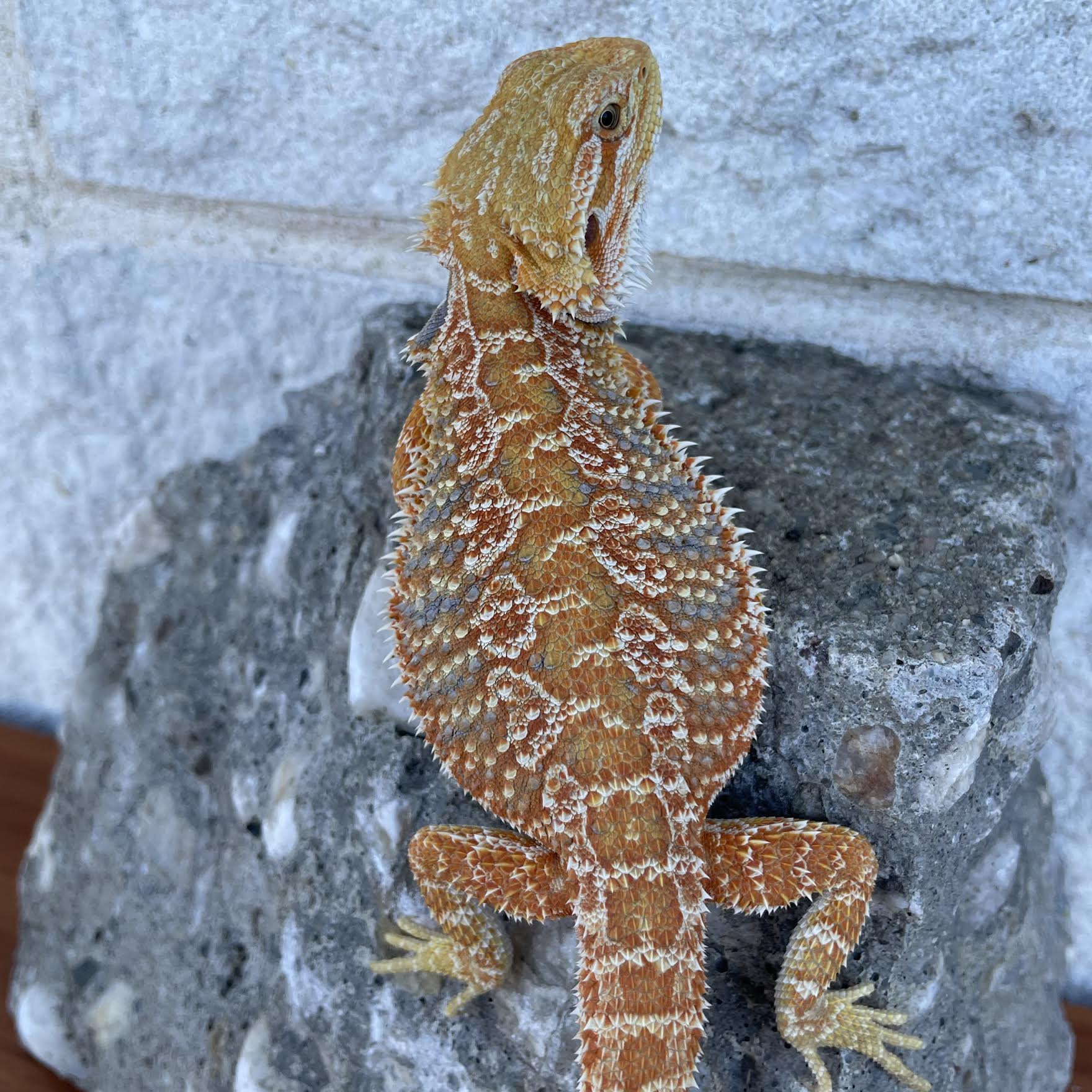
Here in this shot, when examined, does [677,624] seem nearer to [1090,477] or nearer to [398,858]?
[398,858]

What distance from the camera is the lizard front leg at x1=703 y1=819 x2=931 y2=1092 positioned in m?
0.95

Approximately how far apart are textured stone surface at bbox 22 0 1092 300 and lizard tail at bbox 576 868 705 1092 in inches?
30.1

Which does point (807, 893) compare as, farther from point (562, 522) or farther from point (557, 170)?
point (557, 170)

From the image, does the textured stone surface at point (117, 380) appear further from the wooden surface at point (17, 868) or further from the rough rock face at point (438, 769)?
the wooden surface at point (17, 868)

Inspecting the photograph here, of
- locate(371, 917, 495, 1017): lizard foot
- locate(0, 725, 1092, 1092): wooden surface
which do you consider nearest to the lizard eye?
locate(371, 917, 495, 1017): lizard foot

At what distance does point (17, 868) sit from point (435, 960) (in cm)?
96

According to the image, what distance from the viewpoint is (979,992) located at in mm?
1163

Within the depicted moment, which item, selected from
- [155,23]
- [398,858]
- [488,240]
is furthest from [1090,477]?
[155,23]

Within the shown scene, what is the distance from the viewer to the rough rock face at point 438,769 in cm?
100

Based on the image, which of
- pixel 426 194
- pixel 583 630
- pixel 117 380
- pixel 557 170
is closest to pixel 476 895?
pixel 583 630

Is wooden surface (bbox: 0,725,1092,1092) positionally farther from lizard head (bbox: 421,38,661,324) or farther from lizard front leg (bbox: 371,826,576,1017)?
lizard head (bbox: 421,38,661,324)

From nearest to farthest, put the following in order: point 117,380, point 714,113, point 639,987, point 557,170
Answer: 1. point 639,987
2. point 557,170
3. point 714,113
4. point 117,380

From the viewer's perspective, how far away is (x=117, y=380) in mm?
1604

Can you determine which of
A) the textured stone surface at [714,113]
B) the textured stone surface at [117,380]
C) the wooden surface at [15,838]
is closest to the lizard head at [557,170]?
the textured stone surface at [714,113]
